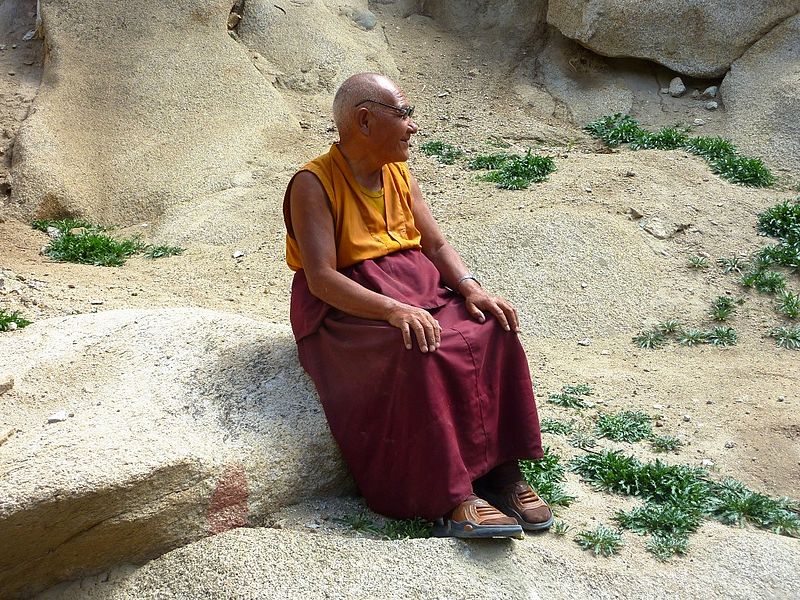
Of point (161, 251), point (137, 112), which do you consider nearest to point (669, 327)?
point (161, 251)

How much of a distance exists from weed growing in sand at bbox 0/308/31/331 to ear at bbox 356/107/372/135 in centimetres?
263

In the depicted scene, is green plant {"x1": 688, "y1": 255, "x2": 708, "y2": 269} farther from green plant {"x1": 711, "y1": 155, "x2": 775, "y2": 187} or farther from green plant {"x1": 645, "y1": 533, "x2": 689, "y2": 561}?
green plant {"x1": 645, "y1": 533, "x2": 689, "y2": 561}

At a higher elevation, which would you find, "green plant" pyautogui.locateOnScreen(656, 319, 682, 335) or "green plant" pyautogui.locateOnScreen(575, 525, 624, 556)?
"green plant" pyautogui.locateOnScreen(656, 319, 682, 335)

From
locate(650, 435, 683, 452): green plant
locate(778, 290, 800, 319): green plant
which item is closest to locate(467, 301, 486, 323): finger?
locate(650, 435, 683, 452): green plant

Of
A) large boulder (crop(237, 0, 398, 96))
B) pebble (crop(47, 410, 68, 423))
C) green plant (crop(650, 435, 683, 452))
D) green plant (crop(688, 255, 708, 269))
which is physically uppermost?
large boulder (crop(237, 0, 398, 96))

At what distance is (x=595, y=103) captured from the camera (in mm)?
9617

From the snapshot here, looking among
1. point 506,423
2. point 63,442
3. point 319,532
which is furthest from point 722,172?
point 63,442

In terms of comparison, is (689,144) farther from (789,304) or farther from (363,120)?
(363,120)

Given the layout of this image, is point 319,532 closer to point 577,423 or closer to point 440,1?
point 577,423

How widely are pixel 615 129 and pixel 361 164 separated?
5.28 m

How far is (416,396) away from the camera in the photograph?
12.6ft

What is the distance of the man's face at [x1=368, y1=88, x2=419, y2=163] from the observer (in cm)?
414

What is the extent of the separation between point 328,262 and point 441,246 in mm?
707

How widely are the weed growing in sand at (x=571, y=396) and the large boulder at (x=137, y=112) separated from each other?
3789 mm
